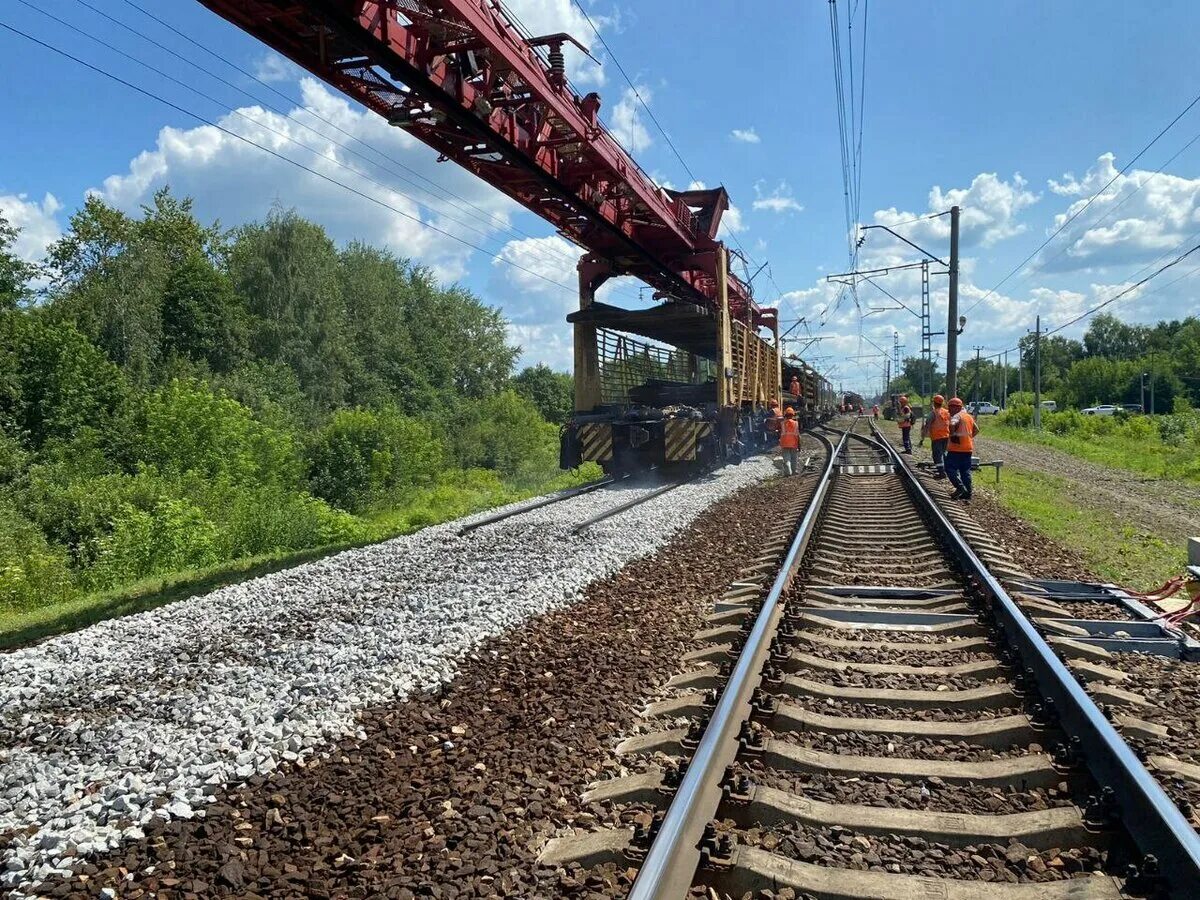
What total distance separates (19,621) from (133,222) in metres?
35.9

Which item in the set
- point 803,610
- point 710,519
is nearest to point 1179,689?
point 803,610

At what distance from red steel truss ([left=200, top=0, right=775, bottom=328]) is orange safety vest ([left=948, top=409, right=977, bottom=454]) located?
5640 millimetres

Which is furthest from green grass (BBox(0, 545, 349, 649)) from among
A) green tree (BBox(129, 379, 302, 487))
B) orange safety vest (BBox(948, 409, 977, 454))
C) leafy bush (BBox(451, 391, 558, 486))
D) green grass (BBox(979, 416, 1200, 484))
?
leafy bush (BBox(451, 391, 558, 486))

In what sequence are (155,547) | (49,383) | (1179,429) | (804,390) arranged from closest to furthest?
(155,547)
(49,383)
(804,390)
(1179,429)

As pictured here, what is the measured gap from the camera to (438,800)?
3.00 meters

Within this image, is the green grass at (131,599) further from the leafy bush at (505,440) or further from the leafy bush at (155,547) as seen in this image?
the leafy bush at (505,440)

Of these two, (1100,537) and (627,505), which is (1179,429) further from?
(627,505)

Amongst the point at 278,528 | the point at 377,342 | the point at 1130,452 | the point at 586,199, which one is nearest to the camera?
the point at 586,199

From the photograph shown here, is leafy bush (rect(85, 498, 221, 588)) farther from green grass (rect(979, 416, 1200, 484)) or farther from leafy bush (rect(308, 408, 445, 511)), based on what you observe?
green grass (rect(979, 416, 1200, 484))

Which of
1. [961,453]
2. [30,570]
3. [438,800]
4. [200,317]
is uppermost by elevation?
[200,317]

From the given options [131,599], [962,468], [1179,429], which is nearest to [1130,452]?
[1179,429]

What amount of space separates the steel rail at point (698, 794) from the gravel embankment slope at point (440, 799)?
0.93 ft

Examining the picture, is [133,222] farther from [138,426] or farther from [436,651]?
[436,651]

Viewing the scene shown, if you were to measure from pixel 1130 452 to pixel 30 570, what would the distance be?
110 feet
